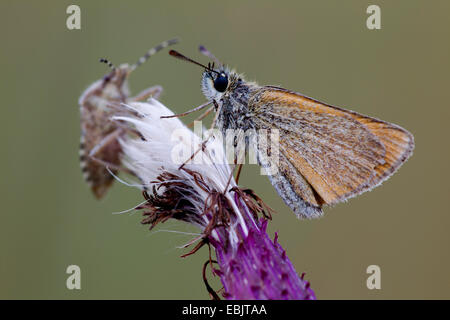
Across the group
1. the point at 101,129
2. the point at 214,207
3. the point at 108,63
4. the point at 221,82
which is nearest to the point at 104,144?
the point at 101,129

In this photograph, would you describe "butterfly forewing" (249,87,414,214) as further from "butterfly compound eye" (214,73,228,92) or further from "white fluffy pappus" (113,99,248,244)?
"white fluffy pappus" (113,99,248,244)

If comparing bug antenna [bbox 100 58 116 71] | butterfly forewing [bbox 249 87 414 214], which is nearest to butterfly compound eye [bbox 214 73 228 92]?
butterfly forewing [bbox 249 87 414 214]

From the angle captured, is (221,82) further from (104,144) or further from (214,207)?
(104,144)

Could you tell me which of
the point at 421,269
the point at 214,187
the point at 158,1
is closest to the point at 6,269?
the point at 214,187

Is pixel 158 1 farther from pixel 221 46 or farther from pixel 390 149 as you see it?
pixel 390 149

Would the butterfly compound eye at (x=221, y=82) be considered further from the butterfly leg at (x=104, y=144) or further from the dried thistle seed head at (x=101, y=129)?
the butterfly leg at (x=104, y=144)

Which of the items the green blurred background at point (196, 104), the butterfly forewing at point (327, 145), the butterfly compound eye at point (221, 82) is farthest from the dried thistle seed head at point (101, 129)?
the butterfly forewing at point (327, 145)
